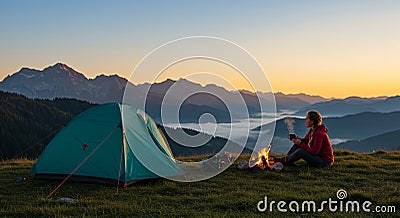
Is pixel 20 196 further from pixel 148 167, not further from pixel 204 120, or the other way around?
pixel 204 120

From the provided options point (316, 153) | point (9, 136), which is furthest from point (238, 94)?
point (9, 136)

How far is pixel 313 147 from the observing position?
34.9ft

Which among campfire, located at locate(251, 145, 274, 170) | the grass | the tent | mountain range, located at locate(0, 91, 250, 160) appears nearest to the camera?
the grass

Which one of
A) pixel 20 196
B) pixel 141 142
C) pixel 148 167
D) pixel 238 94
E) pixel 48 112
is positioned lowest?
pixel 20 196

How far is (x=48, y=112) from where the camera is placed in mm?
98000

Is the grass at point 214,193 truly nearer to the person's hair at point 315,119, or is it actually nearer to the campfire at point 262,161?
the campfire at point 262,161

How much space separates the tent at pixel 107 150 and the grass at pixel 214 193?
289 millimetres

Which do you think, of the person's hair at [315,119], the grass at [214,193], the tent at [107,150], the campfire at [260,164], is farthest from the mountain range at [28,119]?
the person's hair at [315,119]

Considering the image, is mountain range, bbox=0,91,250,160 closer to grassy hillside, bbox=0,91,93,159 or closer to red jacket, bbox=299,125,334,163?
grassy hillside, bbox=0,91,93,159

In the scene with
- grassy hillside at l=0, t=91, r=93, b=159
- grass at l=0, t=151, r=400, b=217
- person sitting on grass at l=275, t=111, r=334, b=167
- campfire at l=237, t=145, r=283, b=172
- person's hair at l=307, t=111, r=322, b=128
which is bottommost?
grass at l=0, t=151, r=400, b=217

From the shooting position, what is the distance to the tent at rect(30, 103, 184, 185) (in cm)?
909

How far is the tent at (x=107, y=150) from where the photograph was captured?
9094 mm

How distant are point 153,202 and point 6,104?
103775 mm

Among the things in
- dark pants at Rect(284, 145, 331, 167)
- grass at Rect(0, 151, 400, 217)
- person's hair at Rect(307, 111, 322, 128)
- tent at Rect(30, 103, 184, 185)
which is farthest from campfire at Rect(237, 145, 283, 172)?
tent at Rect(30, 103, 184, 185)
